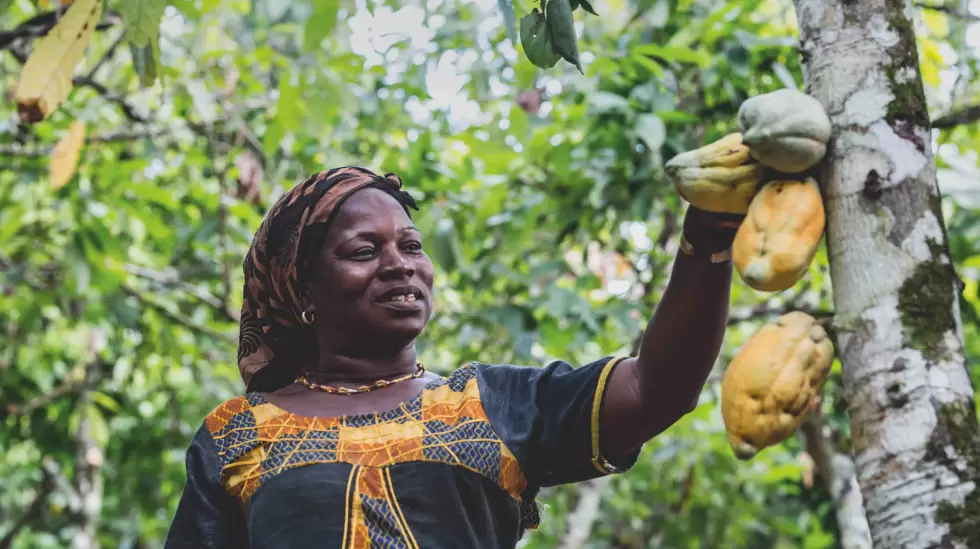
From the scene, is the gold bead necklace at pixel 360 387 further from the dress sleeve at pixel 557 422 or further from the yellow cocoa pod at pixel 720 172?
the yellow cocoa pod at pixel 720 172

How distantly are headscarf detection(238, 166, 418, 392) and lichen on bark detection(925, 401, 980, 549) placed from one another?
103cm

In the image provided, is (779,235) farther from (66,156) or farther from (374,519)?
(66,156)

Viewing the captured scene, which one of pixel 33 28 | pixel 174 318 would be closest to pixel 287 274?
pixel 33 28

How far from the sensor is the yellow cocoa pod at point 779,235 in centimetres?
155

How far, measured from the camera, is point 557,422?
1915 millimetres

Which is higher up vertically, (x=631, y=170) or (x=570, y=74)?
(x=570, y=74)

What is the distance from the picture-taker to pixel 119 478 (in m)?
7.50

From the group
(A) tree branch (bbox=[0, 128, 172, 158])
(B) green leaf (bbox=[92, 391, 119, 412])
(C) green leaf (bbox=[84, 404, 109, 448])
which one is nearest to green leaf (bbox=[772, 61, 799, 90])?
(A) tree branch (bbox=[0, 128, 172, 158])

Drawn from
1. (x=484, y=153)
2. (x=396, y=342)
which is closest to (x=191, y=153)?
(x=484, y=153)

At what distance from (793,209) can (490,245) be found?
3.61 m

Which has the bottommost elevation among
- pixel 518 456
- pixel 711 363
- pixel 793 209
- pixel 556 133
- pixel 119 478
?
pixel 119 478

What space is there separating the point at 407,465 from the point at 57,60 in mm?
1008

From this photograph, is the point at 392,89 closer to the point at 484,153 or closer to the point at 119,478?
the point at 484,153

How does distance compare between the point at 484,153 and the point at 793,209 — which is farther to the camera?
the point at 484,153
